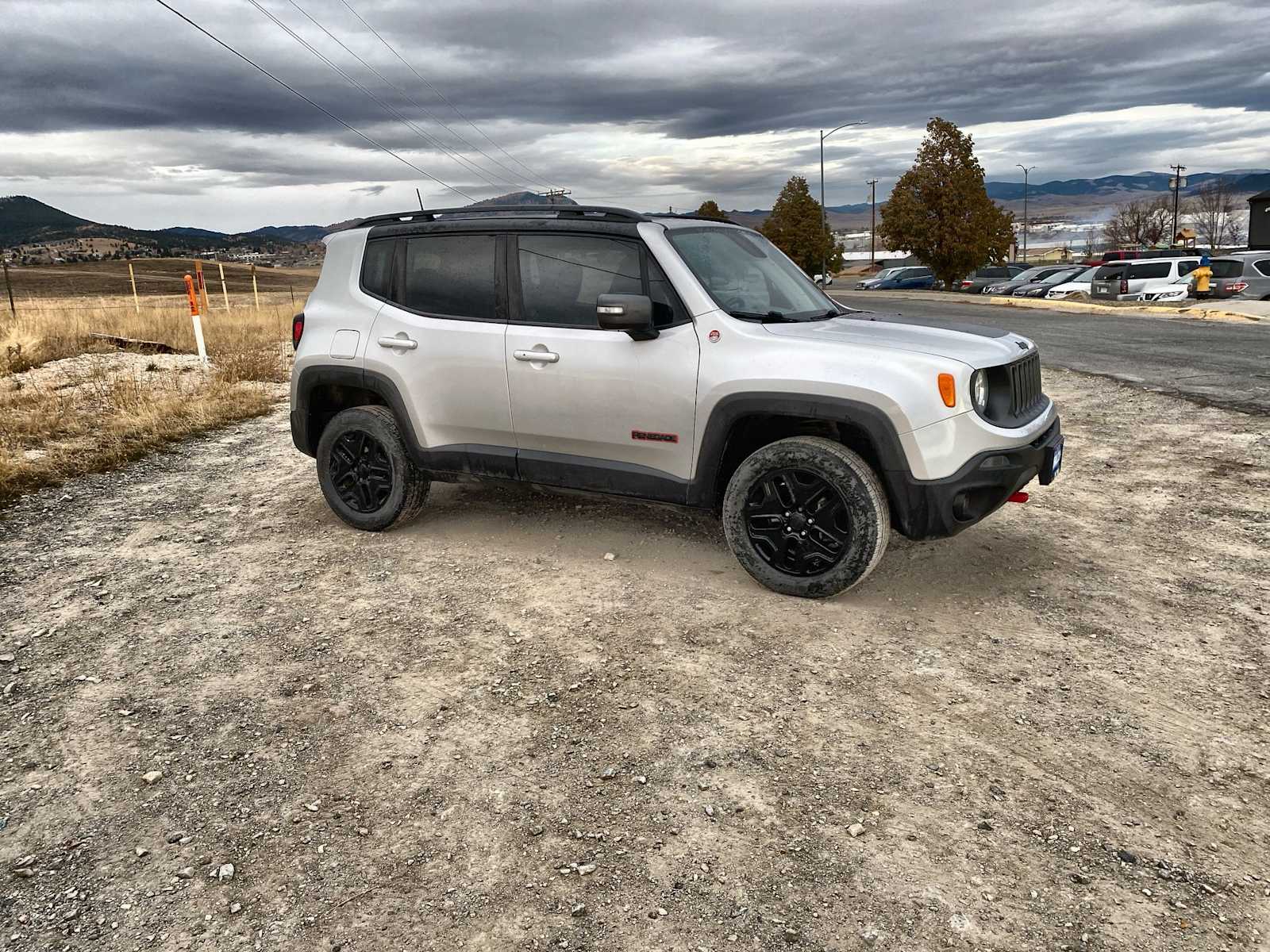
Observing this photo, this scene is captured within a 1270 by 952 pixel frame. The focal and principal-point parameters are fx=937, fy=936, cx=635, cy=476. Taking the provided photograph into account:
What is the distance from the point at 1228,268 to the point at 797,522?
974 inches

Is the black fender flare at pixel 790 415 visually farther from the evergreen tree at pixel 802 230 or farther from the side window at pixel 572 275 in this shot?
the evergreen tree at pixel 802 230

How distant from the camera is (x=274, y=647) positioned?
4355 millimetres

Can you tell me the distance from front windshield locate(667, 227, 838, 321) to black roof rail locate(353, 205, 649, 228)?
32 cm

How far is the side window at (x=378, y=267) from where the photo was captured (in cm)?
575

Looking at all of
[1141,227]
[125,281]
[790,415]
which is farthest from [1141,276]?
[1141,227]

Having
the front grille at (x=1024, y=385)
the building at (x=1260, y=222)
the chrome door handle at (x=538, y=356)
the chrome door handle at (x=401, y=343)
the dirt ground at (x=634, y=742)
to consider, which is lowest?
the dirt ground at (x=634, y=742)

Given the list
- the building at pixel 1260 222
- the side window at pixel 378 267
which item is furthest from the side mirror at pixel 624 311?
the building at pixel 1260 222

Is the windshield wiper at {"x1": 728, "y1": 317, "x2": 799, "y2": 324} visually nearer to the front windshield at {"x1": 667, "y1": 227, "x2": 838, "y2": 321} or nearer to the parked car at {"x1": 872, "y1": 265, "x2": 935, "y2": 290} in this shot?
the front windshield at {"x1": 667, "y1": 227, "x2": 838, "y2": 321}

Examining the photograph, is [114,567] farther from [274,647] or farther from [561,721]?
[561,721]

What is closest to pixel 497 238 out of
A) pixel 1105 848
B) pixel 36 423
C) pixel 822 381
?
pixel 822 381

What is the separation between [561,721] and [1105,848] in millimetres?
1879

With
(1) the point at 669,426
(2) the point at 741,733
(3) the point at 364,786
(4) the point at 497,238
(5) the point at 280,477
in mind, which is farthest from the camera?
(5) the point at 280,477

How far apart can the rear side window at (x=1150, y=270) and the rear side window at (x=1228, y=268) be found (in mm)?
2206

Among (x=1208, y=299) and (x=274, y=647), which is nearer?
(x=274, y=647)
